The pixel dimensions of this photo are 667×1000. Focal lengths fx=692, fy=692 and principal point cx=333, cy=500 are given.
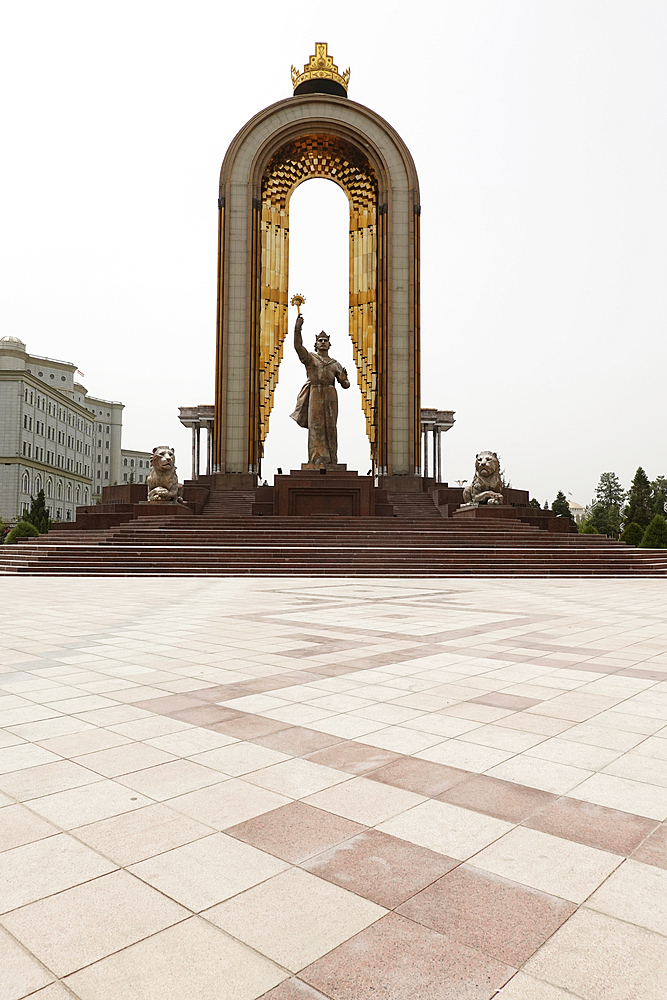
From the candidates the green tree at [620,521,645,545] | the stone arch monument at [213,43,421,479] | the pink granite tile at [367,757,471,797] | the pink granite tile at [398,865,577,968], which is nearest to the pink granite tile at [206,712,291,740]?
the pink granite tile at [367,757,471,797]

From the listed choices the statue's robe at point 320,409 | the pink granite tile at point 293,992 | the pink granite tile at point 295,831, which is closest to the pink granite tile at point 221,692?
the pink granite tile at point 295,831

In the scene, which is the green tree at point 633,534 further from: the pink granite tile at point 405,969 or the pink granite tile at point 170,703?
the pink granite tile at point 405,969

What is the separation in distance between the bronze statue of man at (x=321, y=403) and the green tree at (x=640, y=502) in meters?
32.9

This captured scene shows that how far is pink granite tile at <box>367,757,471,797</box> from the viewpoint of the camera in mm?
2932

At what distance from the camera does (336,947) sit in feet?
5.92

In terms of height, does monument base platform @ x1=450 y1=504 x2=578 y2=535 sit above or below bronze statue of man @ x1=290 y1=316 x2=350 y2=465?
below

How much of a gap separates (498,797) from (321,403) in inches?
941

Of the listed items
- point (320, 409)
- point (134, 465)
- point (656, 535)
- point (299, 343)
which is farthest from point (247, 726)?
point (134, 465)

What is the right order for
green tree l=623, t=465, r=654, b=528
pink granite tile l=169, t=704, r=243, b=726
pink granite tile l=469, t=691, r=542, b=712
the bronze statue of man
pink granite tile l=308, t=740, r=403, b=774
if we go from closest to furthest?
1. pink granite tile l=308, t=740, r=403, b=774
2. pink granite tile l=169, t=704, r=243, b=726
3. pink granite tile l=469, t=691, r=542, b=712
4. the bronze statue of man
5. green tree l=623, t=465, r=654, b=528

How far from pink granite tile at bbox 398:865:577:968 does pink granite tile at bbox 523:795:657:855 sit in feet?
1.48

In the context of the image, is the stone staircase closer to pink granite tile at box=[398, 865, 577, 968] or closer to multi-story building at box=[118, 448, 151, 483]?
pink granite tile at box=[398, 865, 577, 968]

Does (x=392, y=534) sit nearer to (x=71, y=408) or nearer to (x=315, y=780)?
(x=315, y=780)

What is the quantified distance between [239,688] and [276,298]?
32584mm

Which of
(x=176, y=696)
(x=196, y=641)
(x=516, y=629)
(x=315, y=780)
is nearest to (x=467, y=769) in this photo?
(x=315, y=780)
